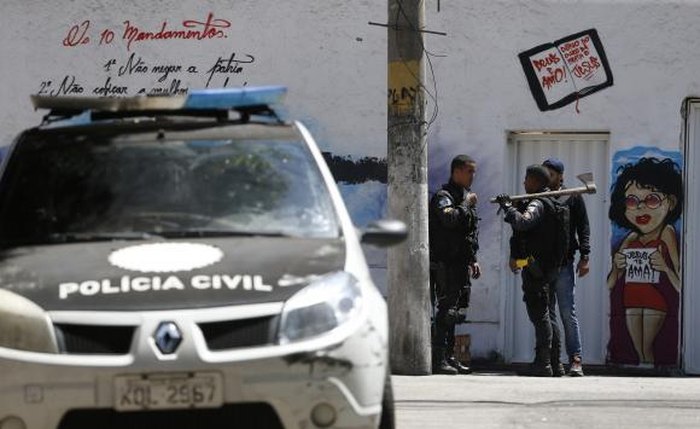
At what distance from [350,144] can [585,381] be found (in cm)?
342

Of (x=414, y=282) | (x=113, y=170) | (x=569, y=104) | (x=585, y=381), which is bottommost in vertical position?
(x=585, y=381)

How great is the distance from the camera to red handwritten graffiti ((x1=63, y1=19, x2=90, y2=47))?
12570 mm

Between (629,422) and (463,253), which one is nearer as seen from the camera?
(629,422)

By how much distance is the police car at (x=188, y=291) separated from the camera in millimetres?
5055

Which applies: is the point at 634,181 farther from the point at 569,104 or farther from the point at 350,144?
the point at 350,144

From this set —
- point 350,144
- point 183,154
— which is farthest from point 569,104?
point 183,154

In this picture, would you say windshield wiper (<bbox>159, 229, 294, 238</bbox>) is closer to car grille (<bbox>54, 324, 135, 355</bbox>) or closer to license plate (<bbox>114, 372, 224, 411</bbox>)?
car grille (<bbox>54, 324, 135, 355</bbox>)

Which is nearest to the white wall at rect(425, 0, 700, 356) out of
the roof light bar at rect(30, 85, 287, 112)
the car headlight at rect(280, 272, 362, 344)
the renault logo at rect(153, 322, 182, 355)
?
the roof light bar at rect(30, 85, 287, 112)

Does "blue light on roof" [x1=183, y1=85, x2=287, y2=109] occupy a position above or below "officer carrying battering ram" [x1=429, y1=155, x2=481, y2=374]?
above

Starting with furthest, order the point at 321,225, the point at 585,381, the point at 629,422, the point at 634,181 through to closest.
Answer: the point at 634,181 < the point at 585,381 < the point at 629,422 < the point at 321,225

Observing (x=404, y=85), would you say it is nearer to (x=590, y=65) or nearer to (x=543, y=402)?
(x=590, y=65)

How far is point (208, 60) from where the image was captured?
12484 mm

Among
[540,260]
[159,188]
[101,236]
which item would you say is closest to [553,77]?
[540,260]

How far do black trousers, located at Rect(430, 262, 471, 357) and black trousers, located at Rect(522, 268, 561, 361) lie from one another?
1.71 feet
